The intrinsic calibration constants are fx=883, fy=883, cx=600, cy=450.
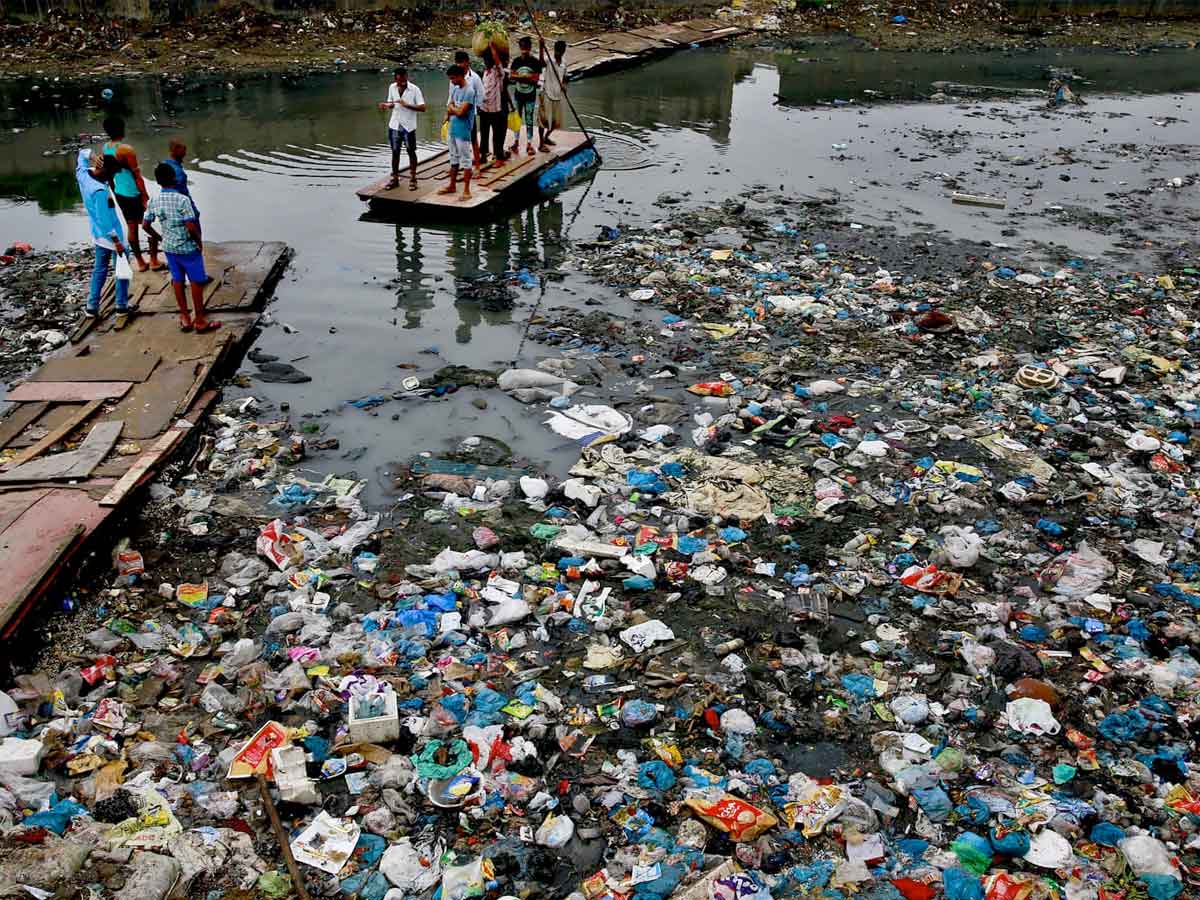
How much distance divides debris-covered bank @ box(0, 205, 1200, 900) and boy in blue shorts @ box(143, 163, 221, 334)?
45.8 inches

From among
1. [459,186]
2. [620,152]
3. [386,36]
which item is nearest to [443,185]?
[459,186]

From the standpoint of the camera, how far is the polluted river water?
7.02m

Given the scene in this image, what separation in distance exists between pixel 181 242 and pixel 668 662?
4802 mm

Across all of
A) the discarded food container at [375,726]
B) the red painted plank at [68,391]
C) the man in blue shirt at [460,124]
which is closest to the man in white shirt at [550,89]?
the man in blue shirt at [460,124]

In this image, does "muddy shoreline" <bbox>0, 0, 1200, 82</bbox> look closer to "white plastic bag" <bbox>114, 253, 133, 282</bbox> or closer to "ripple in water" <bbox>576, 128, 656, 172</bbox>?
"ripple in water" <bbox>576, 128, 656, 172</bbox>

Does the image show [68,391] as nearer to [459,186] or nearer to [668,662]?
[668,662]

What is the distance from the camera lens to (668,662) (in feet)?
13.1

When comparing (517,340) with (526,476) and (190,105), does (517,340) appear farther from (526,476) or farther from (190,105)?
(190,105)

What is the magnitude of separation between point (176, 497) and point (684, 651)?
10.1 ft

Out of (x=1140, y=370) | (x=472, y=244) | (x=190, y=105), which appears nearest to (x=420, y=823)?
(x=1140, y=370)

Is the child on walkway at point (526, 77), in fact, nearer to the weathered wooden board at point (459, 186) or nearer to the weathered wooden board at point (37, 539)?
the weathered wooden board at point (459, 186)

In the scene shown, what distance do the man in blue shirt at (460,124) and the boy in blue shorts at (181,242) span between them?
3.21 metres

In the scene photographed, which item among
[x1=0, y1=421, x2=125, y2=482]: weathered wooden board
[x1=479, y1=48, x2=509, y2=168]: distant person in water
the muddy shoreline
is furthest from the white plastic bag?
the muddy shoreline

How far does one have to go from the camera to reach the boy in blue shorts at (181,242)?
6.20 m
